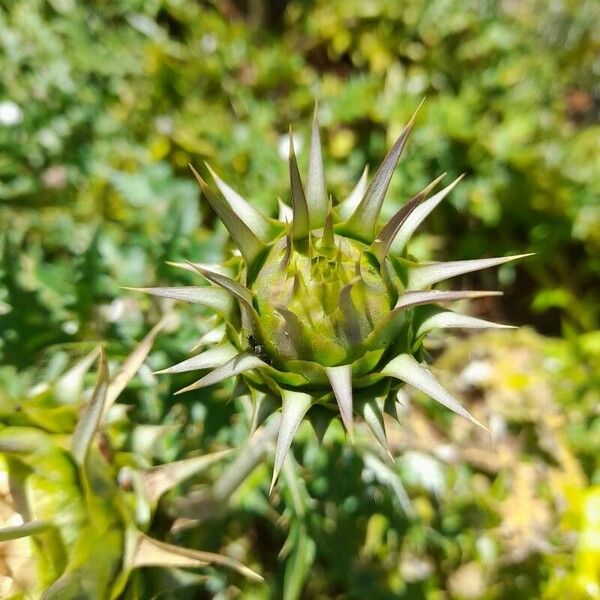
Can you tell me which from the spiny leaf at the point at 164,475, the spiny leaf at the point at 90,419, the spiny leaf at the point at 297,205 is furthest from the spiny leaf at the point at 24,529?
the spiny leaf at the point at 297,205

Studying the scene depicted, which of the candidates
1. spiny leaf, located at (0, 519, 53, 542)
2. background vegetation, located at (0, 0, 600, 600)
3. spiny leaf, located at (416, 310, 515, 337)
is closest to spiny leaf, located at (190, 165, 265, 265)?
spiny leaf, located at (416, 310, 515, 337)

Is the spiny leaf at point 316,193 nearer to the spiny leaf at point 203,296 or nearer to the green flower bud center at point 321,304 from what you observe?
the green flower bud center at point 321,304

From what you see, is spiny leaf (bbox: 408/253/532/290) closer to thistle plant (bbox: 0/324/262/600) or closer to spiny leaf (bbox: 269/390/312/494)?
spiny leaf (bbox: 269/390/312/494)

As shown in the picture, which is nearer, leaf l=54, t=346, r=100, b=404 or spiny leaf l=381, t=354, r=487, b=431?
spiny leaf l=381, t=354, r=487, b=431

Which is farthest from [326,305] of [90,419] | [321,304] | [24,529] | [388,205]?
[388,205]

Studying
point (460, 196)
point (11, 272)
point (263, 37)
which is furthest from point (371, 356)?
point (263, 37)

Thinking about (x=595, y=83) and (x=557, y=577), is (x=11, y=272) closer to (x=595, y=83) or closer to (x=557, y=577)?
(x=557, y=577)
